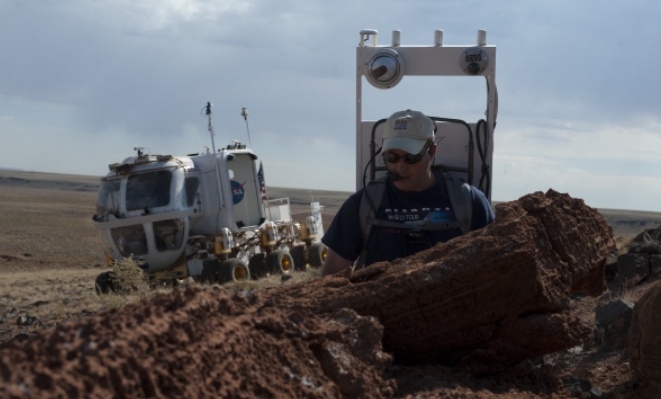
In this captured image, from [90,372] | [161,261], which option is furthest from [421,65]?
[161,261]

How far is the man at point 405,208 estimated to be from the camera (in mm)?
4336

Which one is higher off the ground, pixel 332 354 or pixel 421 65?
pixel 421 65

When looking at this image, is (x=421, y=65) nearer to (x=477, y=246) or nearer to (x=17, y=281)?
(x=477, y=246)

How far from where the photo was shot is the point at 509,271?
9.45 ft

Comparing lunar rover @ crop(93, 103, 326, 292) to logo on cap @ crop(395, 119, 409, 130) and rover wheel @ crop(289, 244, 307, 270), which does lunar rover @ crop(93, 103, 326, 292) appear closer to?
rover wheel @ crop(289, 244, 307, 270)

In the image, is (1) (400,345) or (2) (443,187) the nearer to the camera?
(1) (400,345)

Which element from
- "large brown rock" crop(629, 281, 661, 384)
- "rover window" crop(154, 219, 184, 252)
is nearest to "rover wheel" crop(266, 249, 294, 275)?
"rover window" crop(154, 219, 184, 252)

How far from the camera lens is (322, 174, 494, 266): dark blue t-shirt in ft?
14.3

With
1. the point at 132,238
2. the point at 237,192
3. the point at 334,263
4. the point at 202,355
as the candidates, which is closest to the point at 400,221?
the point at 334,263

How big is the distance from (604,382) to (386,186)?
5.59ft

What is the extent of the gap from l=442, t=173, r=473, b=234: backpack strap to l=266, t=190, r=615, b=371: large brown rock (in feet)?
3.85

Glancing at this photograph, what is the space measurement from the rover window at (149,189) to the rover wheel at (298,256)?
456 centimetres

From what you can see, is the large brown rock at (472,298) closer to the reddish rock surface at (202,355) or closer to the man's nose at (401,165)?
the reddish rock surface at (202,355)

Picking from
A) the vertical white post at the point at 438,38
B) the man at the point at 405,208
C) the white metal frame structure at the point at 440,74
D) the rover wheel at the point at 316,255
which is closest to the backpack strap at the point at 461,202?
the man at the point at 405,208
